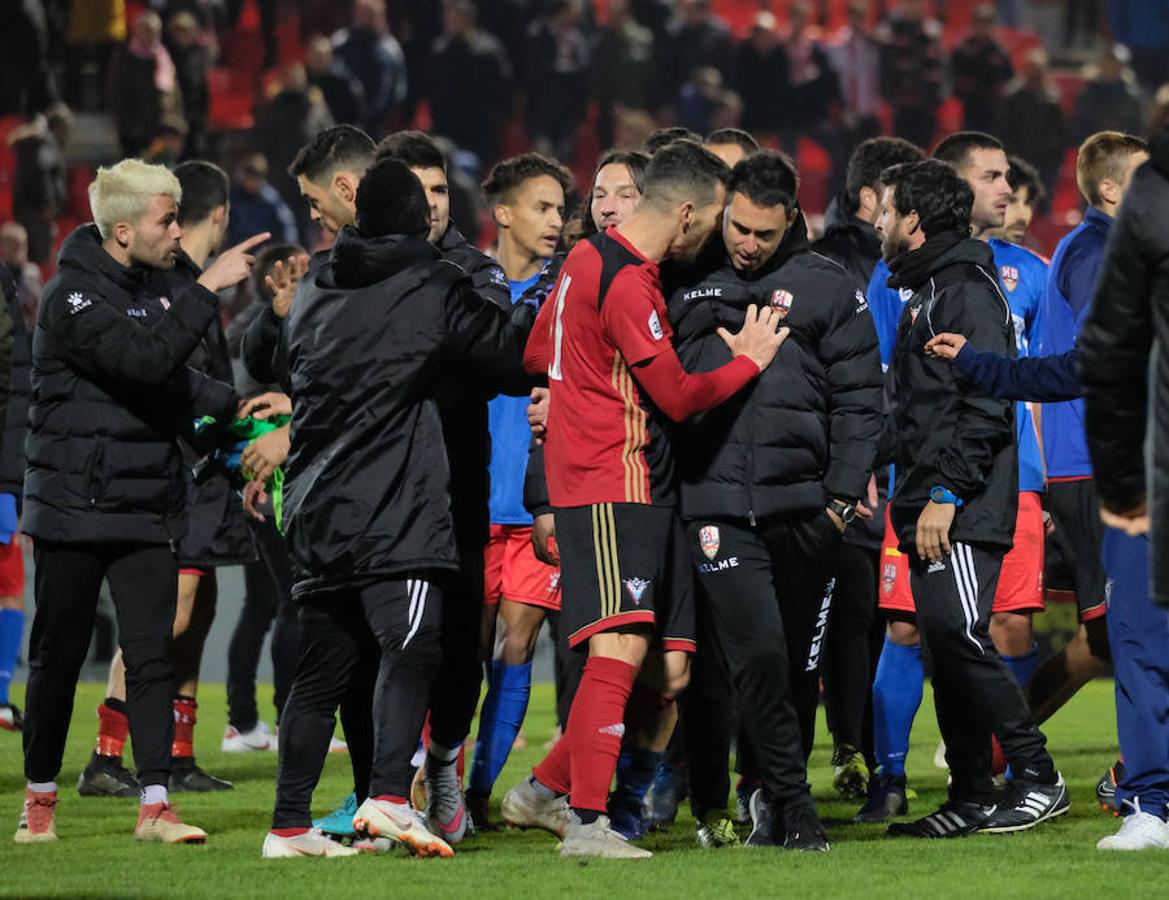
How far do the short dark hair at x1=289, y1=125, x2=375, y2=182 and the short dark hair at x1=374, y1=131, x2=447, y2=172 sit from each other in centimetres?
33

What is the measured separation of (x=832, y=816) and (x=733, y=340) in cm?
192

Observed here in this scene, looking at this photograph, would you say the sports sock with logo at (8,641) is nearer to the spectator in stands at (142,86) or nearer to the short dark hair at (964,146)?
the short dark hair at (964,146)

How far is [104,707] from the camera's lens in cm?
727

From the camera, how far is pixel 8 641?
9766 millimetres

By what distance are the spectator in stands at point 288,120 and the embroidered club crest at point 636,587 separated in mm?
9999

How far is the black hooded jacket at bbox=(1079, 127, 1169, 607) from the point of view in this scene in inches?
155

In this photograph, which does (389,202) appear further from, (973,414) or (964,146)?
(964,146)

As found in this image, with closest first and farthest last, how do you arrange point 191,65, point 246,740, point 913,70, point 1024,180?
1. point 1024,180
2. point 246,740
3. point 191,65
4. point 913,70

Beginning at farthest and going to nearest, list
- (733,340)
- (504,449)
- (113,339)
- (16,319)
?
(16,319), (504,449), (113,339), (733,340)

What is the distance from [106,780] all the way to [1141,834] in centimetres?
382

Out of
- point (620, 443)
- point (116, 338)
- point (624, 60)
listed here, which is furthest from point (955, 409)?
point (624, 60)

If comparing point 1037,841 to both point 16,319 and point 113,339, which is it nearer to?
point 113,339

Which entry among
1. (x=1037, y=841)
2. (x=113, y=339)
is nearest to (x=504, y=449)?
(x=113, y=339)

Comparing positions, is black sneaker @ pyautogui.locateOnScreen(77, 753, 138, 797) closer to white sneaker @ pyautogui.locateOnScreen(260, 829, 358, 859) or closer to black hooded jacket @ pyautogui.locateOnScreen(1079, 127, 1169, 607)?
white sneaker @ pyautogui.locateOnScreen(260, 829, 358, 859)
